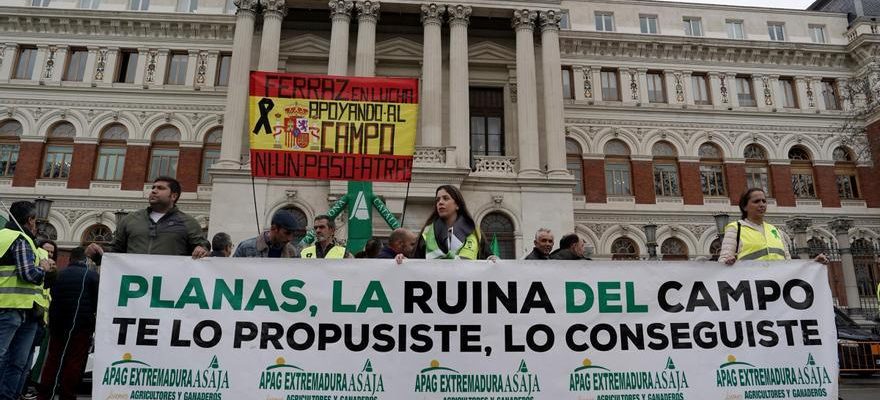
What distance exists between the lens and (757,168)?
94.4 ft

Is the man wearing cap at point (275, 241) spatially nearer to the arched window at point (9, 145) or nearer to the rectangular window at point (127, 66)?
the rectangular window at point (127, 66)

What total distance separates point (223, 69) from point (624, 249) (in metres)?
21.4

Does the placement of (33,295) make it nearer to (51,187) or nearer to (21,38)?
(51,187)

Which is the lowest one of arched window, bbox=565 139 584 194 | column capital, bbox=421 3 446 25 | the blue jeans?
the blue jeans

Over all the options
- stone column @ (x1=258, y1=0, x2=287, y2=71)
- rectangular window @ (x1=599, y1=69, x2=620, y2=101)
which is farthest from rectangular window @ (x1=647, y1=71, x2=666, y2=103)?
stone column @ (x1=258, y1=0, x2=287, y2=71)

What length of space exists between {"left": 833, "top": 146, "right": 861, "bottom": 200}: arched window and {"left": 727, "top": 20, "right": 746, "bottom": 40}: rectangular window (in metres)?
7.89

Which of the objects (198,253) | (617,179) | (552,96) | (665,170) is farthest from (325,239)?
(665,170)

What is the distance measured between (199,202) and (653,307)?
78.1 ft

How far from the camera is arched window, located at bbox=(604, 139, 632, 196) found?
27547 mm

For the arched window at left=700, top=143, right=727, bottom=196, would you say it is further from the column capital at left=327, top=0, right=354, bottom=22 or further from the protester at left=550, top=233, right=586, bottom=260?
the protester at left=550, top=233, right=586, bottom=260

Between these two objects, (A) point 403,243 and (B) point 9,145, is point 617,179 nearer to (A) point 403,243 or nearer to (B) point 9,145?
(A) point 403,243

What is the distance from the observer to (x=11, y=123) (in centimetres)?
2600

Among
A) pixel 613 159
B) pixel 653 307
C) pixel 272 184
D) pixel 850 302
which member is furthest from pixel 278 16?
pixel 850 302

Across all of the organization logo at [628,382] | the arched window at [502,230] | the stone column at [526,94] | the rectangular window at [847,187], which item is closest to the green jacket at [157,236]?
the organization logo at [628,382]
